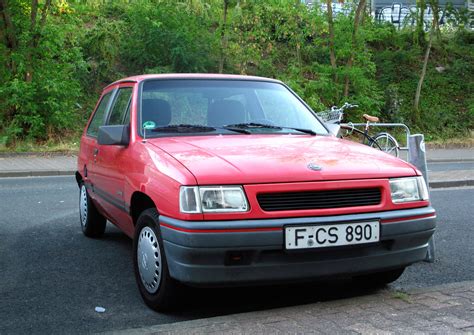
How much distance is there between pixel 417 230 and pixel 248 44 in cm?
1746

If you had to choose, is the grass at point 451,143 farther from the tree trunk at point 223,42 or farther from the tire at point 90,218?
the tire at point 90,218

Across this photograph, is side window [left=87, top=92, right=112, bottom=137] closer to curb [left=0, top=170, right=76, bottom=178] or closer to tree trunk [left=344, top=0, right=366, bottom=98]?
curb [left=0, top=170, right=76, bottom=178]

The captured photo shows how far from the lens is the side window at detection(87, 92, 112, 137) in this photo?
6145mm

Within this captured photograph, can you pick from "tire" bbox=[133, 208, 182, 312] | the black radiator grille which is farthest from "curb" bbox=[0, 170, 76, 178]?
the black radiator grille

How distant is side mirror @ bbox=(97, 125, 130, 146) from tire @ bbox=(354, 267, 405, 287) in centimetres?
209

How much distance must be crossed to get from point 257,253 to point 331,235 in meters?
0.47

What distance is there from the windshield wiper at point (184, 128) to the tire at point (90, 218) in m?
1.88

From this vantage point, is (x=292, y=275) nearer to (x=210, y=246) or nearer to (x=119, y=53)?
(x=210, y=246)

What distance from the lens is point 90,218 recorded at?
257 inches

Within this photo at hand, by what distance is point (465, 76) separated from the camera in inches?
1025

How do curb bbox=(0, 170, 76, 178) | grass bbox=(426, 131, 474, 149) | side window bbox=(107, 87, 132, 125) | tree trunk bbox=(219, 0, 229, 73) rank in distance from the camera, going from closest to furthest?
side window bbox=(107, 87, 132, 125)
curb bbox=(0, 170, 76, 178)
tree trunk bbox=(219, 0, 229, 73)
grass bbox=(426, 131, 474, 149)

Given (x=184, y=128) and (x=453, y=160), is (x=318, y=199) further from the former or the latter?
(x=453, y=160)

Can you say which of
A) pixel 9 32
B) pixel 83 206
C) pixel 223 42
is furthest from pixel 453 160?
pixel 83 206

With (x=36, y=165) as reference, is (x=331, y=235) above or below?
above
